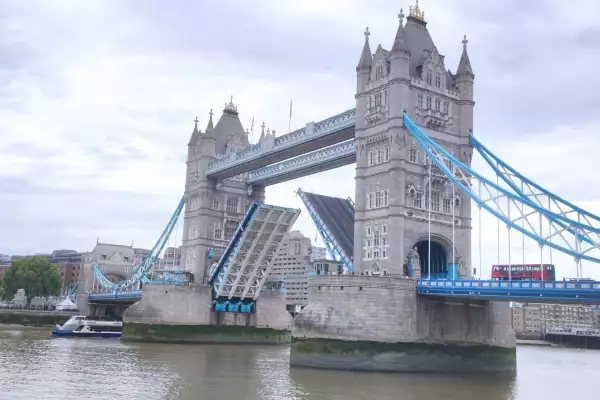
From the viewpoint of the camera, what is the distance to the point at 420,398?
23859 mm

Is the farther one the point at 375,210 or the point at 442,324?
the point at 375,210

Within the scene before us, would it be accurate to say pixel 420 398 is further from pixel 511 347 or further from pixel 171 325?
pixel 171 325

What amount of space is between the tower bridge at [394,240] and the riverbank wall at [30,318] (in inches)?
1106

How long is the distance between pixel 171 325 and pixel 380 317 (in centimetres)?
2439

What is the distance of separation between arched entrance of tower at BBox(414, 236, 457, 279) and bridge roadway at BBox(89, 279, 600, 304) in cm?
469

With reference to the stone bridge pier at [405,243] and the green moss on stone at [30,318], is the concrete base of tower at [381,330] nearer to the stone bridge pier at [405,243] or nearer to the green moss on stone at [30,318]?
the stone bridge pier at [405,243]

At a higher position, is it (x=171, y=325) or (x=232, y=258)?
(x=232, y=258)

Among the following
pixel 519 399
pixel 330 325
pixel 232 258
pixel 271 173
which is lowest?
pixel 519 399

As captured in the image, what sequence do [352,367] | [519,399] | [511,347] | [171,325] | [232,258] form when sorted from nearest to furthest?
1. [519,399]
2. [352,367]
3. [511,347]
4. [232,258]
5. [171,325]

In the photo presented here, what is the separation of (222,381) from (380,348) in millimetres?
8232

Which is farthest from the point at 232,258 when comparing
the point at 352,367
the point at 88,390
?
the point at 88,390

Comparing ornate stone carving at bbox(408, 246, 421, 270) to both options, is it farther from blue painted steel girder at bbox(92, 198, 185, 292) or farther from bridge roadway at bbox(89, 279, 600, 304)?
blue painted steel girder at bbox(92, 198, 185, 292)

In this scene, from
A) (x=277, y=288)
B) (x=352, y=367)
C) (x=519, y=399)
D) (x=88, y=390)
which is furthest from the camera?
(x=277, y=288)

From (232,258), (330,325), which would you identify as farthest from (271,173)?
(330,325)
